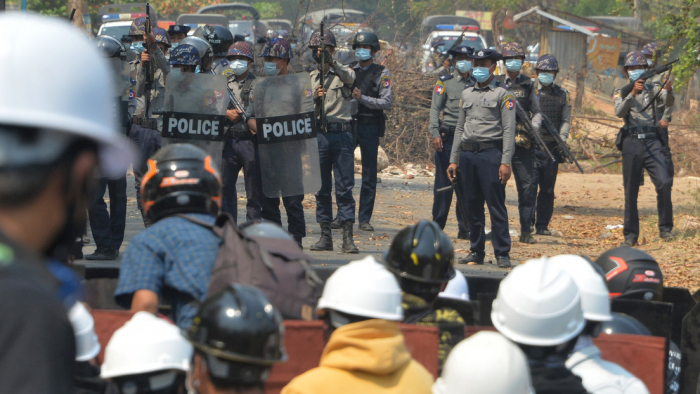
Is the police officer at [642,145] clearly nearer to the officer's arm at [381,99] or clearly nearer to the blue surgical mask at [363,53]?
the officer's arm at [381,99]

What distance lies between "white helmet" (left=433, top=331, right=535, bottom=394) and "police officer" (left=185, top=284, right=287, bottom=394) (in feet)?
1.68

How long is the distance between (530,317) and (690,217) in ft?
28.7

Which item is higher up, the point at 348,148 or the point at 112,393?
the point at 112,393

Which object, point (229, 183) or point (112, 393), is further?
point (229, 183)

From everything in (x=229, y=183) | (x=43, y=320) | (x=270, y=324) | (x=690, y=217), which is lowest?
(x=690, y=217)

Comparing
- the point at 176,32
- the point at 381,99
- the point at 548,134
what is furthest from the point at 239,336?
the point at 548,134

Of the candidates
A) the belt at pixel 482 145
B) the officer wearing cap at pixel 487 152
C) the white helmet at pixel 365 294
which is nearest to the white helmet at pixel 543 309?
the white helmet at pixel 365 294

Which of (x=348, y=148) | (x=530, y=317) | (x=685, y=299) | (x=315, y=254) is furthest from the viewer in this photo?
(x=348, y=148)

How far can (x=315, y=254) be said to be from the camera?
7988mm

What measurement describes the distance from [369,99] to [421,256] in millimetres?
5826

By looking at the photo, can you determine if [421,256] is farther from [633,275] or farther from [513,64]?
[513,64]

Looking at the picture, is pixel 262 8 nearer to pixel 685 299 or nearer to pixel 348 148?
pixel 348 148

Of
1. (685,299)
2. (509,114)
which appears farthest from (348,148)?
(685,299)

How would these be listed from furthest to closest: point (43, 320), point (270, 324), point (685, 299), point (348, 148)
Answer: point (348, 148) < point (685, 299) < point (270, 324) < point (43, 320)
